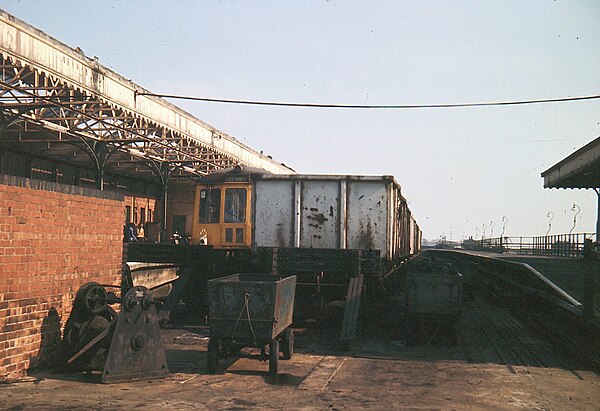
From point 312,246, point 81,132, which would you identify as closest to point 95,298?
point 312,246

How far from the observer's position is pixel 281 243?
1293 centimetres

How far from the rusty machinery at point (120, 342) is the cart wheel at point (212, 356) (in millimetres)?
638

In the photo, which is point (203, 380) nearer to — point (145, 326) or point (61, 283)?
point (145, 326)

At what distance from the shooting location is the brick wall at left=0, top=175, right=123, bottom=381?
7.39 meters

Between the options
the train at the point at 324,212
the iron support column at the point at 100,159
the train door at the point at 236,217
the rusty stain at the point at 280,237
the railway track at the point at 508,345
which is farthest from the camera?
the iron support column at the point at 100,159

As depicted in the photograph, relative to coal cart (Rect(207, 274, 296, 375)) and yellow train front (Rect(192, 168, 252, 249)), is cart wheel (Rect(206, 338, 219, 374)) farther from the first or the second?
yellow train front (Rect(192, 168, 252, 249))

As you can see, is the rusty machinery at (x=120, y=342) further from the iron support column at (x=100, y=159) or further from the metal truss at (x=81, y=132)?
the iron support column at (x=100, y=159)

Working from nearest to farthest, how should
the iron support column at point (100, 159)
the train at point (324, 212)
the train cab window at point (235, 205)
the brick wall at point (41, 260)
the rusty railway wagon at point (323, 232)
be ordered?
the brick wall at point (41, 260) < the rusty railway wagon at point (323, 232) < the train at point (324, 212) < the train cab window at point (235, 205) < the iron support column at point (100, 159)

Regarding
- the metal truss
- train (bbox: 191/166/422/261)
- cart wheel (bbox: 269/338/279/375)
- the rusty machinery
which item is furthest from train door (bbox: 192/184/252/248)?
cart wheel (bbox: 269/338/279/375)

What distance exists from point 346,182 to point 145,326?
19.8ft

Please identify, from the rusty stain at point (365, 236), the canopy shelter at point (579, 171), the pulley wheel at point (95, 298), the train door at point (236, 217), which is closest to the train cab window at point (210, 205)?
the train door at point (236, 217)

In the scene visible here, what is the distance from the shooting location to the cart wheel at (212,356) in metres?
8.42

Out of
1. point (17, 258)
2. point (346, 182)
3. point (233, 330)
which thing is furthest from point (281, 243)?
point (17, 258)

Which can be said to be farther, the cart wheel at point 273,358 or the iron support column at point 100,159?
the iron support column at point 100,159
